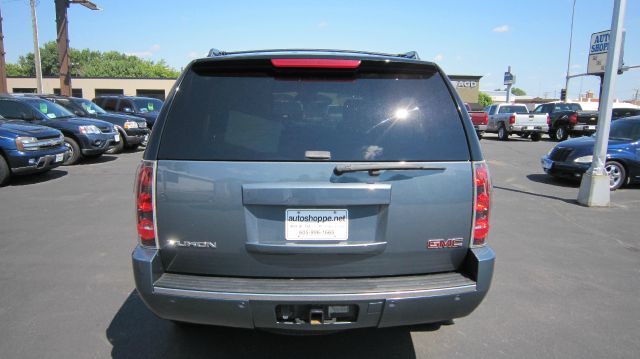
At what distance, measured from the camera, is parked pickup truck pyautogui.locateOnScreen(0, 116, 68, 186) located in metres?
8.86

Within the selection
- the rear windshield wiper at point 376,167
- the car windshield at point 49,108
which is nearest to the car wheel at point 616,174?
the rear windshield wiper at point 376,167

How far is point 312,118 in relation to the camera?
8.38ft

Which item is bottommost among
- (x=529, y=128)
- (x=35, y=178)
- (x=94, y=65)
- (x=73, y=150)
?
(x=35, y=178)

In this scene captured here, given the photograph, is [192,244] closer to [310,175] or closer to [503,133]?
[310,175]

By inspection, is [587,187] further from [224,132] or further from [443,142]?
[224,132]

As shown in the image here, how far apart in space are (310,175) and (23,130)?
9.19 metres

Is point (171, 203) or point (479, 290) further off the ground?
point (171, 203)

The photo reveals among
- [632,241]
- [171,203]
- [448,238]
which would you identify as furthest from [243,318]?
[632,241]

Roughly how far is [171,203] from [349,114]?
112 centimetres

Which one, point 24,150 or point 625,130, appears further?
point 625,130

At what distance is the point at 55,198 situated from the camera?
797 centimetres

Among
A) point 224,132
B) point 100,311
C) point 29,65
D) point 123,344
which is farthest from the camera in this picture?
point 29,65

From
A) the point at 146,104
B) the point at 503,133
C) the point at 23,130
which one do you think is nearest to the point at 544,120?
the point at 503,133

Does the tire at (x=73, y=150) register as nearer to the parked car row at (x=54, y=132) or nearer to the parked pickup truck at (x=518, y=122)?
the parked car row at (x=54, y=132)
